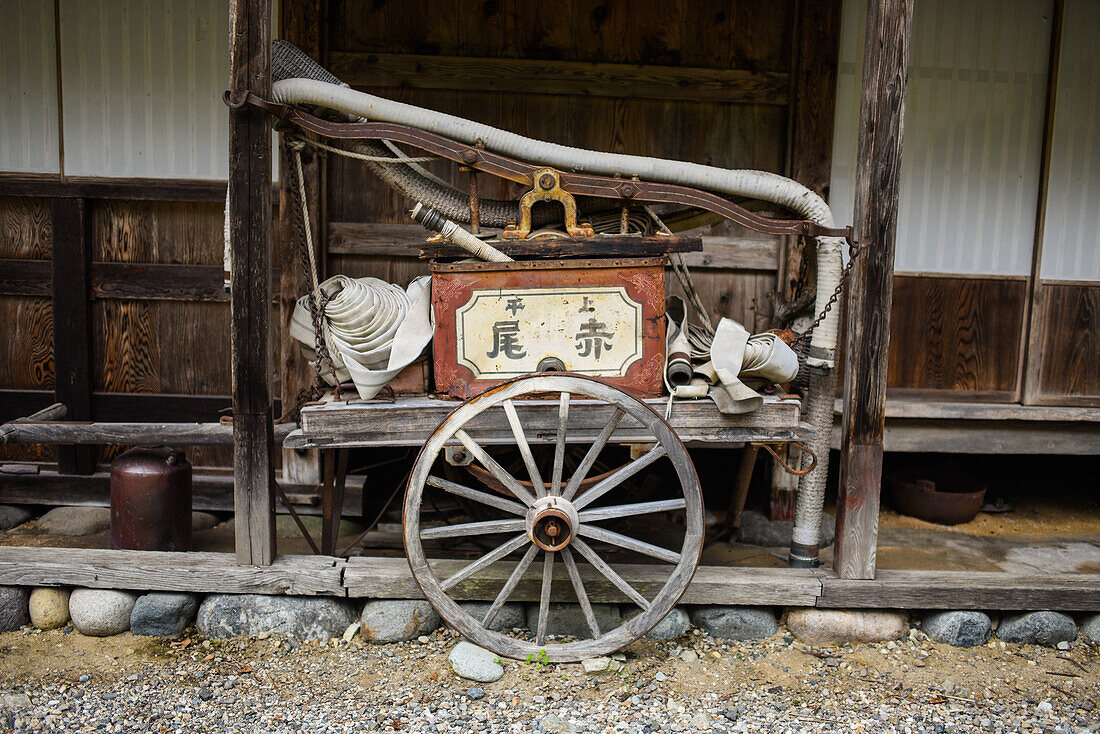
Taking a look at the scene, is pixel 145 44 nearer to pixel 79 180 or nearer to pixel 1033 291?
pixel 79 180

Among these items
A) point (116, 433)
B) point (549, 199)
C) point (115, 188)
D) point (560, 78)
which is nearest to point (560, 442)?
point (549, 199)

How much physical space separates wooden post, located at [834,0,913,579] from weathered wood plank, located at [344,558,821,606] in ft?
0.99

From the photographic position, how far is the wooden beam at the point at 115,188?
15.1ft

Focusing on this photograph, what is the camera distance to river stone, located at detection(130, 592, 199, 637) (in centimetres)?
357

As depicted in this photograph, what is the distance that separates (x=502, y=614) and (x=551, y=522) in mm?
726

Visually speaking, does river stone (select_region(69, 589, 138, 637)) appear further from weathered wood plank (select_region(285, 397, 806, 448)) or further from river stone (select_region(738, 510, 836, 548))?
river stone (select_region(738, 510, 836, 548))

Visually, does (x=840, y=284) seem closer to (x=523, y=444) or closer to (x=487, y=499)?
(x=523, y=444)

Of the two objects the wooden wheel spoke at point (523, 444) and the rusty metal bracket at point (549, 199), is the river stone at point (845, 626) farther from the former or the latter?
the rusty metal bracket at point (549, 199)

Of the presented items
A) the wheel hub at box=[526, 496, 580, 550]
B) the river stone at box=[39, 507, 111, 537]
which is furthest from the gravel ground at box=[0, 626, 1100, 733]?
the river stone at box=[39, 507, 111, 537]

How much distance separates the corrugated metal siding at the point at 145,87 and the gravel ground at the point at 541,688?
2718 mm

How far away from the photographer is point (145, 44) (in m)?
4.54

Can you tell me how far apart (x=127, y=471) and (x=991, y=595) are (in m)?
4.32

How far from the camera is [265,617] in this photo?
3.57m

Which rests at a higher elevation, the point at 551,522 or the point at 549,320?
the point at 549,320
